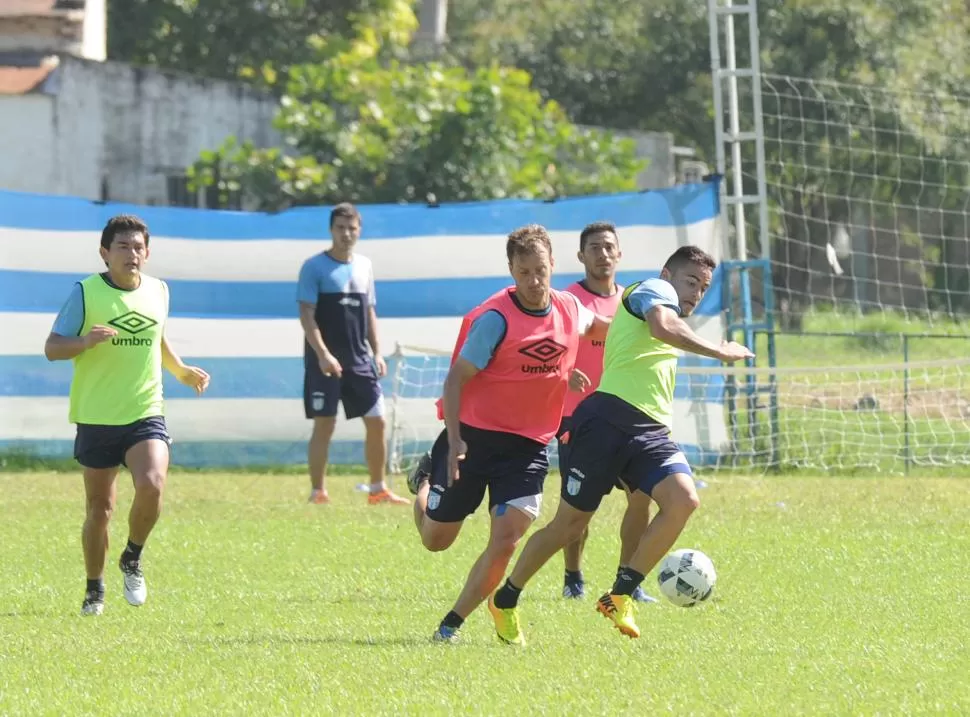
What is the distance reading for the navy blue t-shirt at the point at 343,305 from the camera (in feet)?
46.7

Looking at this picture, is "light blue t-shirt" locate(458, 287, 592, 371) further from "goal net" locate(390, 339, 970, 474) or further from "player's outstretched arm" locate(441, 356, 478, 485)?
"goal net" locate(390, 339, 970, 474)

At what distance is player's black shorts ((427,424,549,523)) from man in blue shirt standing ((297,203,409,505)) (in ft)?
19.3

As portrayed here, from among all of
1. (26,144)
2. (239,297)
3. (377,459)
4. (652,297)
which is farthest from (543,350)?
(26,144)

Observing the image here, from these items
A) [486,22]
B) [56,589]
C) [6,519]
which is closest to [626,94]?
[486,22]

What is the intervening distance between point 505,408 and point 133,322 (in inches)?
87.7

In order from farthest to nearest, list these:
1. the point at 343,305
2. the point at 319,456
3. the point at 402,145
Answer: the point at 402,145 < the point at 343,305 < the point at 319,456

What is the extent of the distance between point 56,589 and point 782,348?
13368 millimetres

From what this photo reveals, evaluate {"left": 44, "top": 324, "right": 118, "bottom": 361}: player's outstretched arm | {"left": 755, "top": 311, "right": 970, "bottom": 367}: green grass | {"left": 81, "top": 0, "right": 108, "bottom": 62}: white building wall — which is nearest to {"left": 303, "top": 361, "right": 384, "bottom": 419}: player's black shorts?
{"left": 755, "top": 311, "right": 970, "bottom": 367}: green grass

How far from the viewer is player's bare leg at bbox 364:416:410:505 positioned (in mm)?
14188

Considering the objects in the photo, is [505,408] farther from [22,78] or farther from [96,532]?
[22,78]

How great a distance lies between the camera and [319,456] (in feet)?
46.5

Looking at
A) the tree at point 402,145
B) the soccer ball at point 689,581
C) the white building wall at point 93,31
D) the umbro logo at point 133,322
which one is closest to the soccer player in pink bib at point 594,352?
the soccer ball at point 689,581

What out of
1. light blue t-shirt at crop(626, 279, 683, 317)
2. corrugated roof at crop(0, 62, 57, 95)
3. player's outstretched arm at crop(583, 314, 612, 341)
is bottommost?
player's outstretched arm at crop(583, 314, 612, 341)

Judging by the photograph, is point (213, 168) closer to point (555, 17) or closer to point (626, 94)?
point (626, 94)
